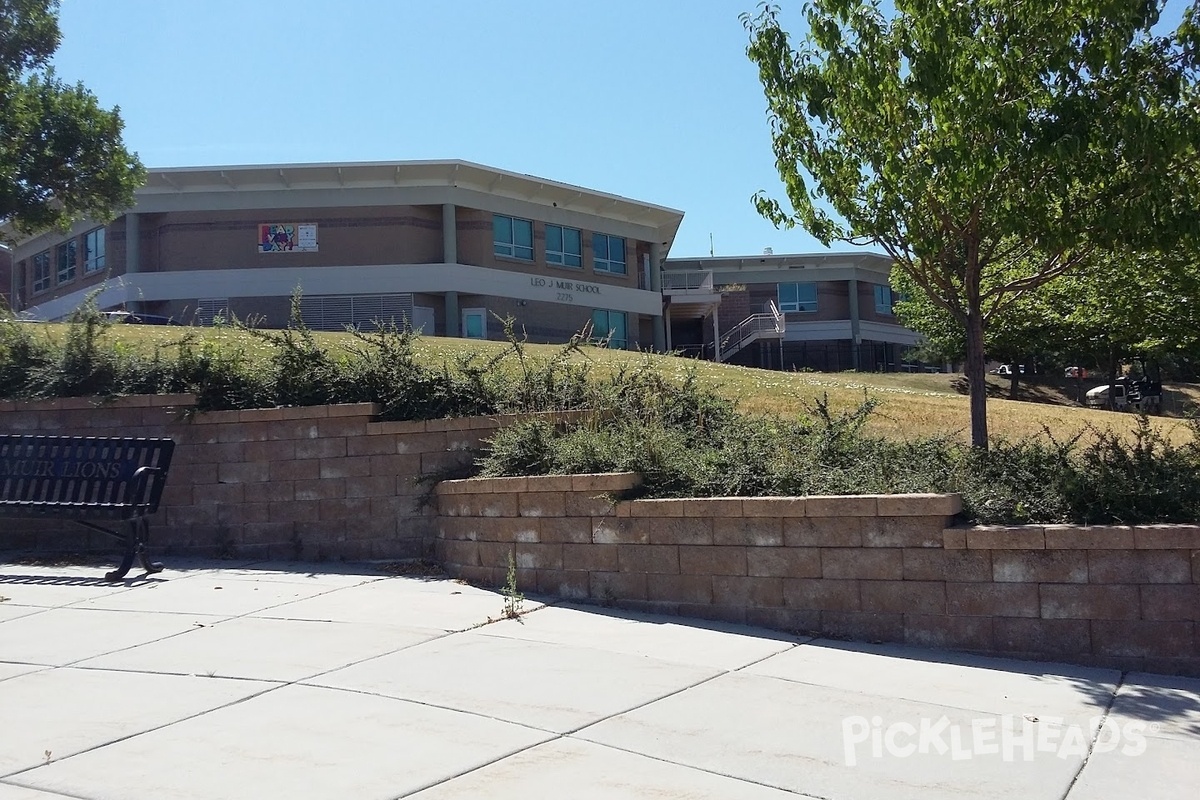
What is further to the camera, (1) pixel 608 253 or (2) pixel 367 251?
(1) pixel 608 253

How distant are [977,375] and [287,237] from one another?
38.4m

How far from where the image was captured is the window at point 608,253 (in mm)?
49656

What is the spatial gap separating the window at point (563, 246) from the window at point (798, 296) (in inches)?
664

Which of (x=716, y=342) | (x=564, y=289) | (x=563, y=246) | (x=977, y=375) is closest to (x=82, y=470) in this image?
(x=977, y=375)

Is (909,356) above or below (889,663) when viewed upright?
above

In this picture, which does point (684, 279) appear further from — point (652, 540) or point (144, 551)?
point (652, 540)

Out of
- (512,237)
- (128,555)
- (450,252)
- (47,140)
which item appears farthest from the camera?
(512,237)

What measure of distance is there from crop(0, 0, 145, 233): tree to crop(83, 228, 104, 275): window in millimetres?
26312

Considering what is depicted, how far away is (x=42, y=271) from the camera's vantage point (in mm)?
50688

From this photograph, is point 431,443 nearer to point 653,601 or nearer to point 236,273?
point 653,601

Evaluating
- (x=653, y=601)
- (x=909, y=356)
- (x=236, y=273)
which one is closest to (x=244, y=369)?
(x=653, y=601)

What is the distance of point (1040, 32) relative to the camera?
8055 mm

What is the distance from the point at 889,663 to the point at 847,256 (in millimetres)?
57294

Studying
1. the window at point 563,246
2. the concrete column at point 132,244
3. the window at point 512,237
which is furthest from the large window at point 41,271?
the window at point 563,246
